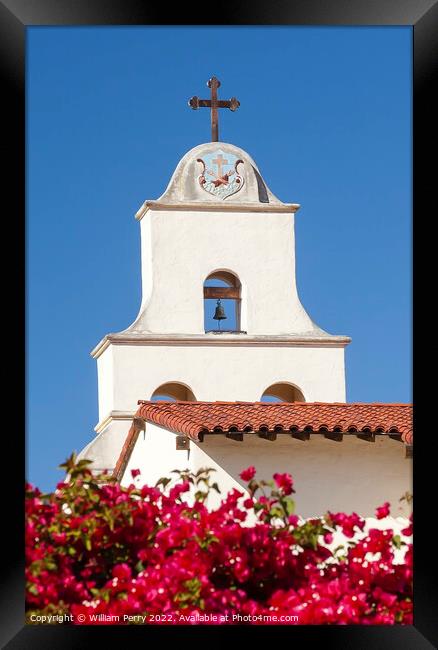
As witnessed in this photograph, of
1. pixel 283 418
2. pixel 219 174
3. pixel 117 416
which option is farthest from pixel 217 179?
pixel 283 418

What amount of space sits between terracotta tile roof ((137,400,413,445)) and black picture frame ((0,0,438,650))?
165 inches

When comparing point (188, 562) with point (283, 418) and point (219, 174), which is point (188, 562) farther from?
point (219, 174)

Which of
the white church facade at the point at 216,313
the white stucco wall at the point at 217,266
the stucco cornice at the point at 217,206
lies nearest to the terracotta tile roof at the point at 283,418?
the white church facade at the point at 216,313

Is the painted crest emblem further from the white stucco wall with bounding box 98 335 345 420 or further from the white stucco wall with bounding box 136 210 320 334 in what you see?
the white stucco wall with bounding box 98 335 345 420

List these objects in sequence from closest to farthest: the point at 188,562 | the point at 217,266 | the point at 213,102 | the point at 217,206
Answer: the point at 188,562, the point at 213,102, the point at 217,266, the point at 217,206

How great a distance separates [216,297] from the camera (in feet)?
53.9

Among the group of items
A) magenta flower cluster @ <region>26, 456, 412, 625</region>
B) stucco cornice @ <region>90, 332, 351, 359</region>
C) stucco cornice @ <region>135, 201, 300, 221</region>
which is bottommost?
magenta flower cluster @ <region>26, 456, 412, 625</region>

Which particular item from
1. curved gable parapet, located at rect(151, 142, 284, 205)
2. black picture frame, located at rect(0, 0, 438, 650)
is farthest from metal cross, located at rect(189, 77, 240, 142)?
black picture frame, located at rect(0, 0, 438, 650)

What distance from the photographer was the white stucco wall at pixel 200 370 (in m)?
15.8

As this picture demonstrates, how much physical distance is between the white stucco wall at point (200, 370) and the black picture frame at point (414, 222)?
9.50 meters

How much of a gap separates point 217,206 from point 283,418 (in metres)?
6.10

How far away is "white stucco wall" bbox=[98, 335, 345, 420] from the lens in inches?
620
